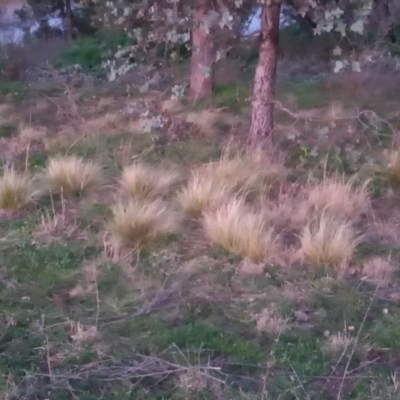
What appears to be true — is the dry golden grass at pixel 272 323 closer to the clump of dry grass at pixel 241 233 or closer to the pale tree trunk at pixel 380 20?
the clump of dry grass at pixel 241 233

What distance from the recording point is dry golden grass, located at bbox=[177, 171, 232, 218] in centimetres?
664

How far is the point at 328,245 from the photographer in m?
5.67

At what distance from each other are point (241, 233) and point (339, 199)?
4.27ft

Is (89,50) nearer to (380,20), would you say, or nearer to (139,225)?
(380,20)

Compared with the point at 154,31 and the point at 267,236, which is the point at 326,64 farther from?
the point at 267,236

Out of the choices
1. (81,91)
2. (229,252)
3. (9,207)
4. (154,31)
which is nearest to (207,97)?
(81,91)

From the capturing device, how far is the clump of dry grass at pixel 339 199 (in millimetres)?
6672

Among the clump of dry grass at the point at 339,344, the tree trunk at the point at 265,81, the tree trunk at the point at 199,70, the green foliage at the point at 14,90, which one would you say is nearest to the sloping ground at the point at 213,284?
the clump of dry grass at the point at 339,344

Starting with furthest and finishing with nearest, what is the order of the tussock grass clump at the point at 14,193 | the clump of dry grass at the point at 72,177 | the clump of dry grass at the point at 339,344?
the clump of dry grass at the point at 72,177
the tussock grass clump at the point at 14,193
the clump of dry grass at the point at 339,344

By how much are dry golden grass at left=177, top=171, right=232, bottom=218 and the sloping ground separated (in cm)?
2

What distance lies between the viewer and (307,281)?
5379 millimetres

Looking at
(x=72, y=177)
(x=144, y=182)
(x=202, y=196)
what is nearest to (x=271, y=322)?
(x=202, y=196)

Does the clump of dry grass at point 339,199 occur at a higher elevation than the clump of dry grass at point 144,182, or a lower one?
lower

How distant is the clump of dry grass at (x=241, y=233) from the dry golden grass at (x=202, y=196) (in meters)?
0.42
